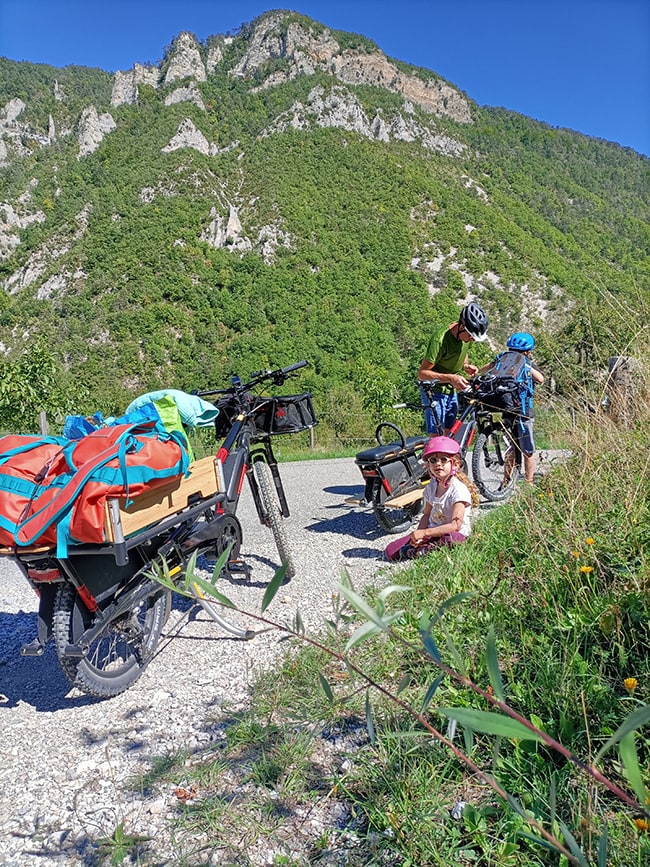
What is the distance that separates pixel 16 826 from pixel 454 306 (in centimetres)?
6885

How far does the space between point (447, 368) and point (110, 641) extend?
376 cm

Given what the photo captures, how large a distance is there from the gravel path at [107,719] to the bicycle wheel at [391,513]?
42 centimetres

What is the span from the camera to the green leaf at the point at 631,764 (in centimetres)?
58

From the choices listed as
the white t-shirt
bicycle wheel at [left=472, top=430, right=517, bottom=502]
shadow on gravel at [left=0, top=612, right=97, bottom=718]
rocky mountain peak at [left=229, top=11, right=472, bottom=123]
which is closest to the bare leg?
bicycle wheel at [left=472, top=430, right=517, bottom=502]

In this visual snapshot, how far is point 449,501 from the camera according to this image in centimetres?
379

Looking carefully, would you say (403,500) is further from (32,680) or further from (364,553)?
(32,680)

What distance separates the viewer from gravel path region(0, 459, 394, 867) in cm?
198

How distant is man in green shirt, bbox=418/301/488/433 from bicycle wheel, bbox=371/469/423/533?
2.35ft

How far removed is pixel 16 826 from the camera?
79.4 inches

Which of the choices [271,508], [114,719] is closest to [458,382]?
[271,508]

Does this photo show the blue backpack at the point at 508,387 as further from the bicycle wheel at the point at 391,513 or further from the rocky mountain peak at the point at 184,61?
the rocky mountain peak at the point at 184,61

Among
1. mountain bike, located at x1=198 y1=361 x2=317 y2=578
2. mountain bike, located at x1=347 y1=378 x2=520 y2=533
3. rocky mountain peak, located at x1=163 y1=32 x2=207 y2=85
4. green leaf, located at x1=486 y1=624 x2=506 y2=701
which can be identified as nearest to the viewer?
green leaf, located at x1=486 y1=624 x2=506 y2=701

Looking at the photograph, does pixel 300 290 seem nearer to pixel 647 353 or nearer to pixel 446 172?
pixel 446 172

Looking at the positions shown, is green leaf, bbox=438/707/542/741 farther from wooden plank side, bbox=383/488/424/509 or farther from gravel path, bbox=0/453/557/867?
wooden plank side, bbox=383/488/424/509
